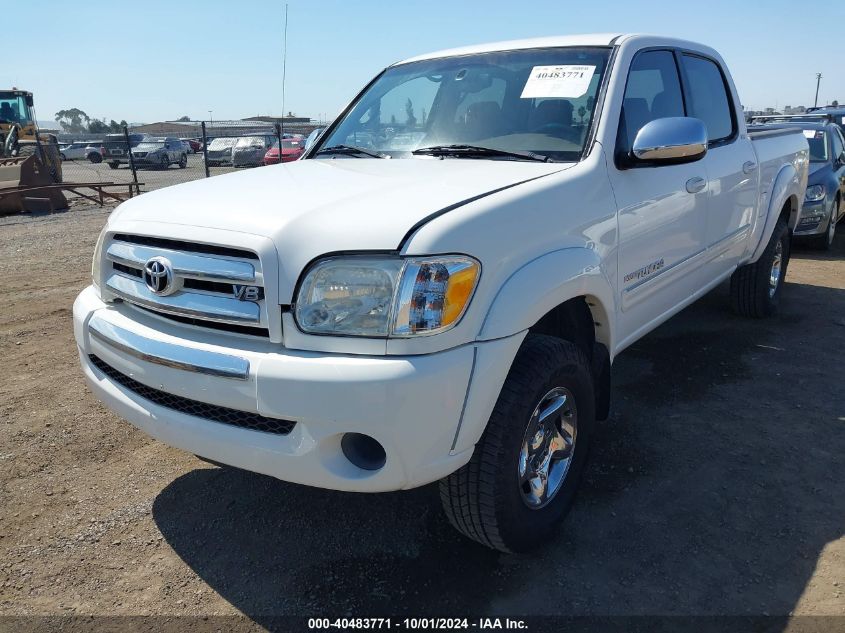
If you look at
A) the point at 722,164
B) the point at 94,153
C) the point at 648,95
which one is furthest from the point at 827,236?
the point at 94,153

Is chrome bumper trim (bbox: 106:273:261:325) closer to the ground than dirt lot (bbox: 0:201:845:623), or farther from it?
farther from it

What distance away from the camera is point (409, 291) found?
1957 mm

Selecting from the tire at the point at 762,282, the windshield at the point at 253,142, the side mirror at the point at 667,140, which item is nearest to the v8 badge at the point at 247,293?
the side mirror at the point at 667,140

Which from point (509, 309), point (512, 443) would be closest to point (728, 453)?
point (512, 443)

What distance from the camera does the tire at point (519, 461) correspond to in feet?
7.25

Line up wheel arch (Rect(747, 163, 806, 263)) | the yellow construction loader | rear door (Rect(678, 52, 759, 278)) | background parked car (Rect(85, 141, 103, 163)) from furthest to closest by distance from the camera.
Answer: background parked car (Rect(85, 141, 103, 163)) < the yellow construction loader < wheel arch (Rect(747, 163, 806, 263)) < rear door (Rect(678, 52, 759, 278))

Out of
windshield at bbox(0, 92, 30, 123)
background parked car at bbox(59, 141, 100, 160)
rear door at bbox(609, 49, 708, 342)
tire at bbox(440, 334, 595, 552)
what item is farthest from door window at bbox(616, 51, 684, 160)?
background parked car at bbox(59, 141, 100, 160)

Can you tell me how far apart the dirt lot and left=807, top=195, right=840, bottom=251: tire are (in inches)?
192

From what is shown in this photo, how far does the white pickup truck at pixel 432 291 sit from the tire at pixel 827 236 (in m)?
6.00

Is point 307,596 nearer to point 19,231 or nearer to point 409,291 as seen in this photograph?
point 409,291

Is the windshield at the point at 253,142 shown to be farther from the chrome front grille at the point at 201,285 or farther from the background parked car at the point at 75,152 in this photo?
the background parked car at the point at 75,152

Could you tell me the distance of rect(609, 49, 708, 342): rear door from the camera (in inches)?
114

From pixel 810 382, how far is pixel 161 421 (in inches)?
150

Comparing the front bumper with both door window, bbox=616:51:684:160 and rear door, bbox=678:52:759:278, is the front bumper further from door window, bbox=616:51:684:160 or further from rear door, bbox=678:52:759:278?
rear door, bbox=678:52:759:278
